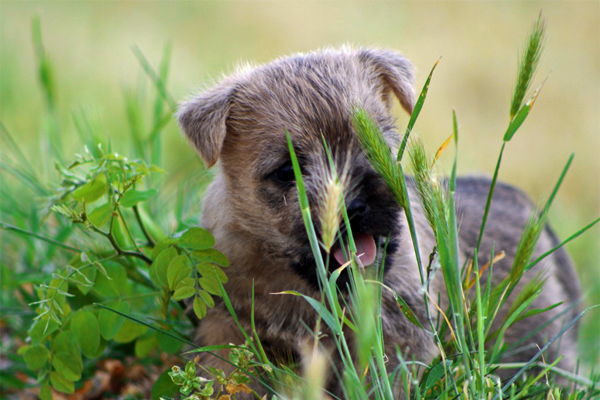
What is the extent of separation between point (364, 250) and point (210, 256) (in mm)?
579

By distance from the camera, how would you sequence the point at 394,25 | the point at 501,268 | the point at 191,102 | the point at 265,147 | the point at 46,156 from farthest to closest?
the point at 394,25 < the point at 46,156 < the point at 501,268 < the point at 191,102 < the point at 265,147

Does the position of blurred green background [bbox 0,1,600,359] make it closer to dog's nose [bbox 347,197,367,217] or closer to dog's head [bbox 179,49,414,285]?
dog's head [bbox 179,49,414,285]

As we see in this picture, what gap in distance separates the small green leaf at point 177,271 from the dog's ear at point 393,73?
1.20 m

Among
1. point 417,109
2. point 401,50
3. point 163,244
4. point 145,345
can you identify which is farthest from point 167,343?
point 401,50

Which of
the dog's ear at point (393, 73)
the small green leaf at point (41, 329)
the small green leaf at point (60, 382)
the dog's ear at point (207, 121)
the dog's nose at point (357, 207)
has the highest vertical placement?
the dog's ear at point (393, 73)

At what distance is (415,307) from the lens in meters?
2.89

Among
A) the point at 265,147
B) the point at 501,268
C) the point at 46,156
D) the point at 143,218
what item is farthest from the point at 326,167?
the point at 46,156

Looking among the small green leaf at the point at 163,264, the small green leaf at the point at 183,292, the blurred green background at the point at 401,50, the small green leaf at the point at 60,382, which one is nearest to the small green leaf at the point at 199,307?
the small green leaf at the point at 183,292

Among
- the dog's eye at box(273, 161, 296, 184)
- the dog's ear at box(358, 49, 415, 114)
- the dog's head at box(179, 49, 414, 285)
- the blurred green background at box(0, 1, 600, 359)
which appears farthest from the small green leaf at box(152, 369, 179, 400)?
the blurred green background at box(0, 1, 600, 359)

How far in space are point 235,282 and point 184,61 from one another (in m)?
5.06

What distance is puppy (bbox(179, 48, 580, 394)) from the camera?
2.62 metres

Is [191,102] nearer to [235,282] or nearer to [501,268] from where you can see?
[235,282]

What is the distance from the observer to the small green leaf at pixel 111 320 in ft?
8.66

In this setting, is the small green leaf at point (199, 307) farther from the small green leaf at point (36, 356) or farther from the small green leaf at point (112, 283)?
the small green leaf at point (36, 356)
